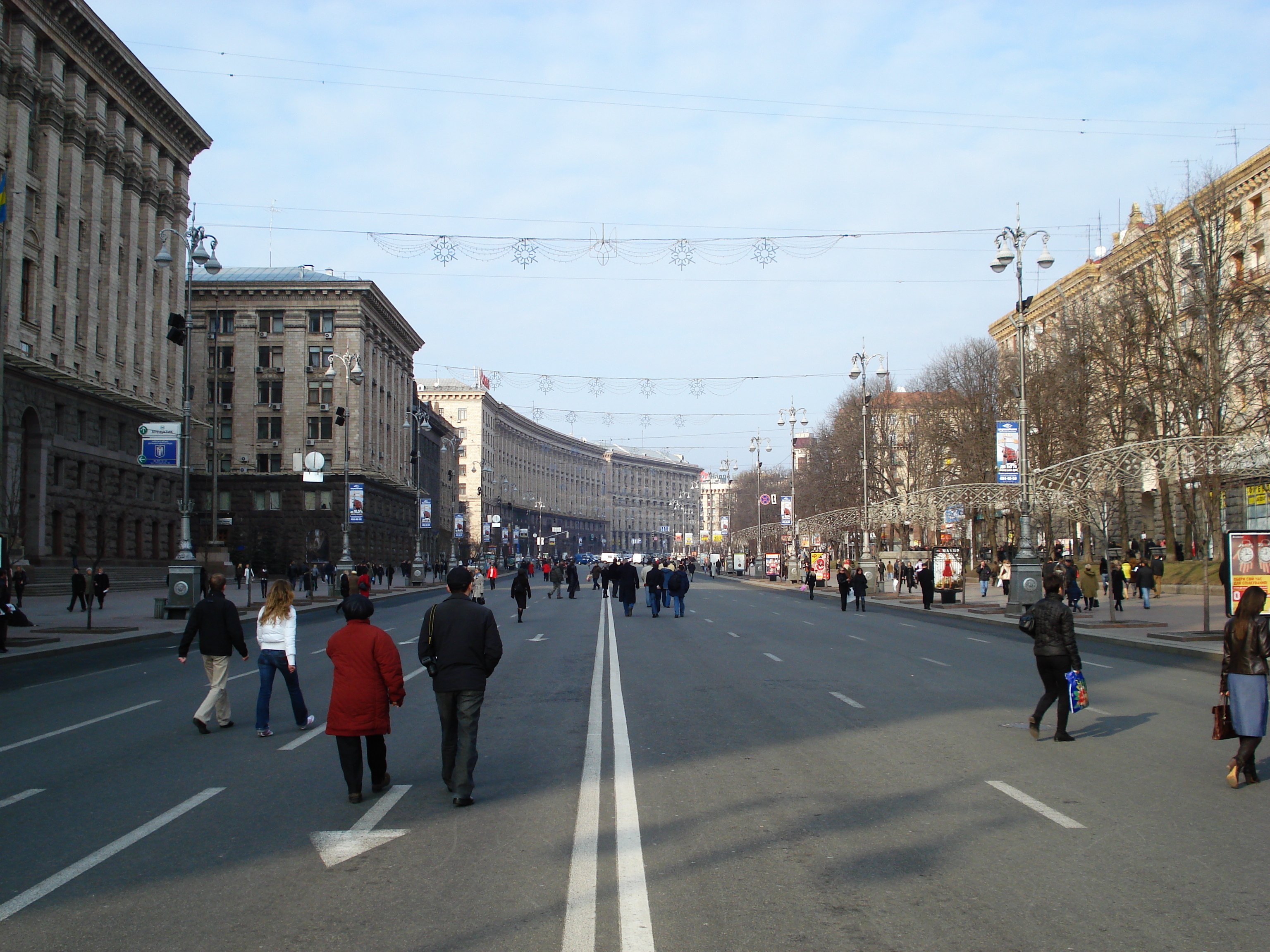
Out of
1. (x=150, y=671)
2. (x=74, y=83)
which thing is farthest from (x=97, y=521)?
(x=150, y=671)

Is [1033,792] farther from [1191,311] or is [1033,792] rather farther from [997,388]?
[997,388]

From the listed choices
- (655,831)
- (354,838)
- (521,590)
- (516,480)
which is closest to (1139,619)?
(521,590)

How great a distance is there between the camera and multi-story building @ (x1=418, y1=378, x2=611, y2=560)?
145125 mm

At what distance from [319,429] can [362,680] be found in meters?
80.3

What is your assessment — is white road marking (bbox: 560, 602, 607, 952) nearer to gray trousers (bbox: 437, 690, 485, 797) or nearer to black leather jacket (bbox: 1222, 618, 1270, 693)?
gray trousers (bbox: 437, 690, 485, 797)

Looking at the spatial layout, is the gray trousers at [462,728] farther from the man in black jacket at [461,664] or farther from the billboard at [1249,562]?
the billboard at [1249,562]

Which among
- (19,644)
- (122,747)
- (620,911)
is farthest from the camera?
(19,644)

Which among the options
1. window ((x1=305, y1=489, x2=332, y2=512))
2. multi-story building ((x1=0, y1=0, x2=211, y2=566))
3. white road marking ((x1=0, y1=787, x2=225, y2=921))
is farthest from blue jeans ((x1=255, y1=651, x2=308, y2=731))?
window ((x1=305, y1=489, x2=332, y2=512))

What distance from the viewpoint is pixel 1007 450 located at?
34.2 m

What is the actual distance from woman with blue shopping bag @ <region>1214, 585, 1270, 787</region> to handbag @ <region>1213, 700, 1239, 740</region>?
5 centimetres

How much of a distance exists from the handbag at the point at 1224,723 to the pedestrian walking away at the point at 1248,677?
0.19 ft

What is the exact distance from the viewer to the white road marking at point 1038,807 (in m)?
7.21

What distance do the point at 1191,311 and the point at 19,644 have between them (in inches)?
1573

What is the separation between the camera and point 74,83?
52688 millimetres
